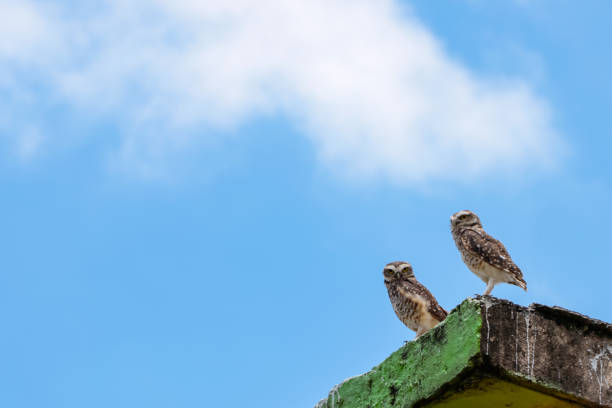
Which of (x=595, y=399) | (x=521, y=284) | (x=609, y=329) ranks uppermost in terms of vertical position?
(x=521, y=284)

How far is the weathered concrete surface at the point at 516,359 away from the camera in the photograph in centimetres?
533

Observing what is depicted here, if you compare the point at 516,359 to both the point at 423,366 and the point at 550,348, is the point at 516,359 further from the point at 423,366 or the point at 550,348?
the point at 423,366

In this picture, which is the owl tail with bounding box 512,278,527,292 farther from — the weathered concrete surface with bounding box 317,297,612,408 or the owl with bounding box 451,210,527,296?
the weathered concrete surface with bounding box 317,297,612,408

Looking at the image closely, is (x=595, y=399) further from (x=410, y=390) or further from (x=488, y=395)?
(x=410, y=390)

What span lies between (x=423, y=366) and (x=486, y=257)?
462cm

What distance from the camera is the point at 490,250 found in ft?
33.7

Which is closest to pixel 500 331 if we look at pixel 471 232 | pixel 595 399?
pixel 595 399

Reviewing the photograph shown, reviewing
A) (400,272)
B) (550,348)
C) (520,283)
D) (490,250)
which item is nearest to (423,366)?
(550,348)

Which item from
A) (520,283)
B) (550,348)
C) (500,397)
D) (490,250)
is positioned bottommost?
(500,397)

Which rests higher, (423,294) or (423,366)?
(423,294)

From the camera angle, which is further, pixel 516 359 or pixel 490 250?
pixel 490 250

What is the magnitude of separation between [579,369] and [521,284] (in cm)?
464

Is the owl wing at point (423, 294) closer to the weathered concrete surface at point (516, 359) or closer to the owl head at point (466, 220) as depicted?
the owl head at point (466, 220)

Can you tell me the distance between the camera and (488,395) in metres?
5.49
